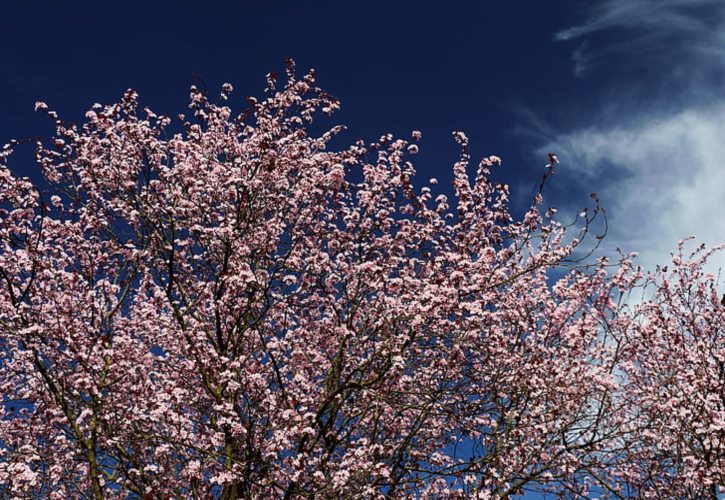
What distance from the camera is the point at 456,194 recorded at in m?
16.4

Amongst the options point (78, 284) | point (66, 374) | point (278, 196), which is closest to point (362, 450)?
point (278, 196)

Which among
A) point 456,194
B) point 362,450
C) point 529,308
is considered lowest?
point 362,450

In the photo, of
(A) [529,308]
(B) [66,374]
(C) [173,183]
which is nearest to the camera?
(B) [66,374]

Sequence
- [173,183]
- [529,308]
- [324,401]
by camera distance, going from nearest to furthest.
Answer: [324,401] < [173,183] < [529,308]

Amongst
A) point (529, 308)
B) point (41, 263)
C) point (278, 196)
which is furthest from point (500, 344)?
point (41, 263)

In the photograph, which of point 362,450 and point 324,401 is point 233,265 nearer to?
point 324,401

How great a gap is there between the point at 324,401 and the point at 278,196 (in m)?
5.12

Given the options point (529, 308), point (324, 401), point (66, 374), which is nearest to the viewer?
point (324, 401)

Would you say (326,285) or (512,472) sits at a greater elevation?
(326,285)

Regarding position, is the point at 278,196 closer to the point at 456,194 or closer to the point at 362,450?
the point at 456,194

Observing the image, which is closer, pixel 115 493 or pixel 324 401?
pixel 324 401

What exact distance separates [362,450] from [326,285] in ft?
14.2

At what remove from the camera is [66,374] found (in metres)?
14.4

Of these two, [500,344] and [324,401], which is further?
[500,344]
